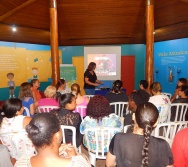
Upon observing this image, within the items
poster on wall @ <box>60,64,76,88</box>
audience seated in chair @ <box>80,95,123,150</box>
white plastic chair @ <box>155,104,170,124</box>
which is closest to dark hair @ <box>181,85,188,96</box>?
white plastic chair @ <box>155,104,170,124</box>

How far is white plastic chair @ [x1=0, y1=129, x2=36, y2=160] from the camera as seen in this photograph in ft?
7.15

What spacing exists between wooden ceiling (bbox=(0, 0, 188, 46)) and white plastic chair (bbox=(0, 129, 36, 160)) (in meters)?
4.36

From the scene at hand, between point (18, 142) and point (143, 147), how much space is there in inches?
52.6

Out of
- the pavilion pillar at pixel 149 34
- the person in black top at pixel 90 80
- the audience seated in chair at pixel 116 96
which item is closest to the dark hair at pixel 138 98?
the audience seated in chair at pixel 116 96

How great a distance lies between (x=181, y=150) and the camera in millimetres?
1516

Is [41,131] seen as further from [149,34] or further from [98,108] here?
[149,34]

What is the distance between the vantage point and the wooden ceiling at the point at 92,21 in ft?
21.6

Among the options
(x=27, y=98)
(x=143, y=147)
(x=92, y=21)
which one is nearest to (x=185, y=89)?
(x=143, y=147)

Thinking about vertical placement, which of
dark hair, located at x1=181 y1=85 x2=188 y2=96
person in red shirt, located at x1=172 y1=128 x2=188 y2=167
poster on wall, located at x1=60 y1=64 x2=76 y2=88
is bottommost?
person in red shirt, located at x1=172 y1=128 x2=188 y2=167

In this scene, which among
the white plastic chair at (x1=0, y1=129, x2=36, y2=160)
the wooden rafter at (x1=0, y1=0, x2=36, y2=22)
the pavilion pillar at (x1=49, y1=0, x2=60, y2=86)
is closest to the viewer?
the white plastic chair at (x1=0, y1=129, x2=36, y2=160)

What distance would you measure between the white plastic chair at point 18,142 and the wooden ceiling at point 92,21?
4.36m

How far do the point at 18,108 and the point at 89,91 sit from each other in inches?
144

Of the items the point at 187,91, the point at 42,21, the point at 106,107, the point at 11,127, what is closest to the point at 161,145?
the point at 106,107

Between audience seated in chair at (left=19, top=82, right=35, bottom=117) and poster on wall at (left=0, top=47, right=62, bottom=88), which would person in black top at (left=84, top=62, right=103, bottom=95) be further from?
poster on wall at (left=0, top=47, right=62, bottom=88)
